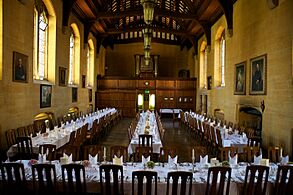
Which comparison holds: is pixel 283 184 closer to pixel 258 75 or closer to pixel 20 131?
pixel 258 75

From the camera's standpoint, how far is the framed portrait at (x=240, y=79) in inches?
479

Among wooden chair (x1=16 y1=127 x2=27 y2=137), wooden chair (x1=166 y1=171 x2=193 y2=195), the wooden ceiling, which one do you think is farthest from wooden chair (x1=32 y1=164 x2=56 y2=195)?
the wooden ceiling

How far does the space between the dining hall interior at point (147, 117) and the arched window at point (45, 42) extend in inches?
1.6

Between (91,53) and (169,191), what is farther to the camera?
(91,53)

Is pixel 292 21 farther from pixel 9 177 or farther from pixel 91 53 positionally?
pixel 91 53

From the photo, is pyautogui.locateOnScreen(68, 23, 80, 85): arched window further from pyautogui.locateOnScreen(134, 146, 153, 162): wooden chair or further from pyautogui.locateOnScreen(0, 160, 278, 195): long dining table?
pyautogui.locateOnScreen(0, 160, 278, 195): long dining table

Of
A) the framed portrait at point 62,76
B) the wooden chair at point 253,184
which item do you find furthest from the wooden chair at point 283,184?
the framed portrait at point 62,76

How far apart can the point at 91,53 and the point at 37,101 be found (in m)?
11.7

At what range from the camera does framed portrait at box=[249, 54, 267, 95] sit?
10000 millimetres

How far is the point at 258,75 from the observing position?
34.7 feet

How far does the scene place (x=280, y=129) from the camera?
876 cm

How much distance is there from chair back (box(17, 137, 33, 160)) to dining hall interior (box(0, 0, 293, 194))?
23 mm

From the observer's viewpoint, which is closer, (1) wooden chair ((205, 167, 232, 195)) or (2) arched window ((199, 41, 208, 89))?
(1) wooden chair ((205, 167, 232, 195))

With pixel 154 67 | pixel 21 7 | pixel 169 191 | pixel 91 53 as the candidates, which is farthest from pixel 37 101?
pixel 154 67
